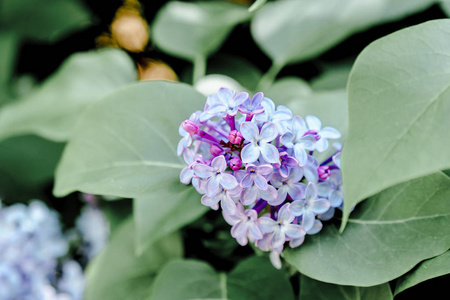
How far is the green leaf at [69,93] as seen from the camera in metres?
0.91

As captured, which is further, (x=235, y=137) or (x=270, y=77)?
(x=270, y=77)

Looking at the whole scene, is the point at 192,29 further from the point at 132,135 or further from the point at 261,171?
the point at 261,171

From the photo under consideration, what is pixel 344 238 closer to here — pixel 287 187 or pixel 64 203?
pixel 287 187

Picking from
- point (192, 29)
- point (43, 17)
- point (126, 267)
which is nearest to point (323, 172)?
point (126, 267)

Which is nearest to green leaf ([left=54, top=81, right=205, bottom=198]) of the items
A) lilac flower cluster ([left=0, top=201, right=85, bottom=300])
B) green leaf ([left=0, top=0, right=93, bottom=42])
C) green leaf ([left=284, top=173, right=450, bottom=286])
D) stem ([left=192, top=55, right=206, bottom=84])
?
green leaf ([left=284, top=173, right=450, bottom=286])

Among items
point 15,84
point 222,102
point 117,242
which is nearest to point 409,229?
point 222,102

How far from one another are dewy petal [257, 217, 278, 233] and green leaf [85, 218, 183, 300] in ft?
0.98

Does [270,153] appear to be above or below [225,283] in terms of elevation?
above

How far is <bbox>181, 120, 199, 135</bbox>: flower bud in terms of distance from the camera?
43cm

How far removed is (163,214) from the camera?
2.08ft

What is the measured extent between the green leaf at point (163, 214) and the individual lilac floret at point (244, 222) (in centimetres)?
13

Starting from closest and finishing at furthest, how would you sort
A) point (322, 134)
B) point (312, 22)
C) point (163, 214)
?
point (322, 134)
point (163, 214)
point (312, 22)

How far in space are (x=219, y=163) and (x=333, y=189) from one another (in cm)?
12

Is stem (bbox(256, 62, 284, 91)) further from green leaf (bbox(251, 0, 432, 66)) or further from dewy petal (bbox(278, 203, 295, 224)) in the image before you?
dewy petal (bbox(278, 203, 295, 224))
